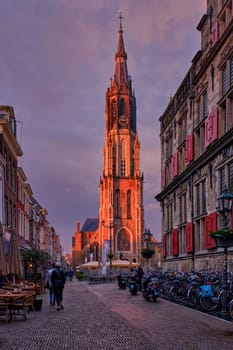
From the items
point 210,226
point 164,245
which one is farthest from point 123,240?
point 210,226

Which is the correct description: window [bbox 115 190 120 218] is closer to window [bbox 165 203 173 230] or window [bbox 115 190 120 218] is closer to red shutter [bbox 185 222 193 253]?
window [bbox 165 203 173 230]

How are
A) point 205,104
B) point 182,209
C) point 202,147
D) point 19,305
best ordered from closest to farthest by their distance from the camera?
point 19,305
point 205,104
point 202,147
point 182,209

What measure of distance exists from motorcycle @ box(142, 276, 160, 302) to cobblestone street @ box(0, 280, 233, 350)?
459 centimetres

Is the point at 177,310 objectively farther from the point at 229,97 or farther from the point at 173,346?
the point at 229,97

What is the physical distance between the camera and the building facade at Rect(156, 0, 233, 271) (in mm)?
27672

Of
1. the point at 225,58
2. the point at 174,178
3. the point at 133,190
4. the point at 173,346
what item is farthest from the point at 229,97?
the point at 133,190

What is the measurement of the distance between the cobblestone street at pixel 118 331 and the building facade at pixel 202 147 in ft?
32.7

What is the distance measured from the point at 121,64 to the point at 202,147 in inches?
4040

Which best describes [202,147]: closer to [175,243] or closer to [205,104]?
[205,104]

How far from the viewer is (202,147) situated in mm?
33156

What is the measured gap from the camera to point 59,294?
20.0m

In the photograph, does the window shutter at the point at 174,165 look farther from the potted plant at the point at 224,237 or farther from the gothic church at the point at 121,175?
the gothic church at the point at 121,175

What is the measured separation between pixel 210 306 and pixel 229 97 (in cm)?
1246

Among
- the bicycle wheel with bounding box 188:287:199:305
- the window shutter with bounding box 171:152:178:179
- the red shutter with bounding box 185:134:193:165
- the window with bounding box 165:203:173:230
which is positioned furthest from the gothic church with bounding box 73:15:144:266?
the bicycle wheel with bounding box 188:287:199:305
